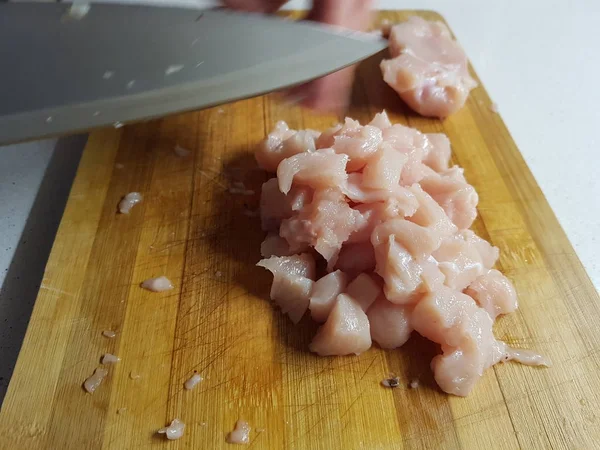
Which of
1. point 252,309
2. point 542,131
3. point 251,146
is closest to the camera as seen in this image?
point 252,309

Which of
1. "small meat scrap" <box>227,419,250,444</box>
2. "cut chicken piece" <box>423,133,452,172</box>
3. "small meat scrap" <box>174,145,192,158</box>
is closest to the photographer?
"small meat scrap" <box>227,419,250,444</box>

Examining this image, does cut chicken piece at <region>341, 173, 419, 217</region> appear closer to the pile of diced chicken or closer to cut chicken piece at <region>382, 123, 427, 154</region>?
the pile of diced chicken

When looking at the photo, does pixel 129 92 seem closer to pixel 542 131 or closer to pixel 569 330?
pixel 569 330

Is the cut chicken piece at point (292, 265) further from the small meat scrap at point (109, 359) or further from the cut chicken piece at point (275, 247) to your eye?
the small meat scrap at point (109, 359)

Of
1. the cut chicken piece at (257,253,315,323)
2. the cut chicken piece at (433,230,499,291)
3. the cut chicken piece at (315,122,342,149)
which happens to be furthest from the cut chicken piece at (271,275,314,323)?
the cut chicken piece at (315,122,342,149)

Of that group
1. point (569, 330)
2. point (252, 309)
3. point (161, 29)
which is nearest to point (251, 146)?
point (161, 29)

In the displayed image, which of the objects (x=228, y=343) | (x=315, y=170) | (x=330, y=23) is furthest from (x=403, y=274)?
(x=330, y=23)
